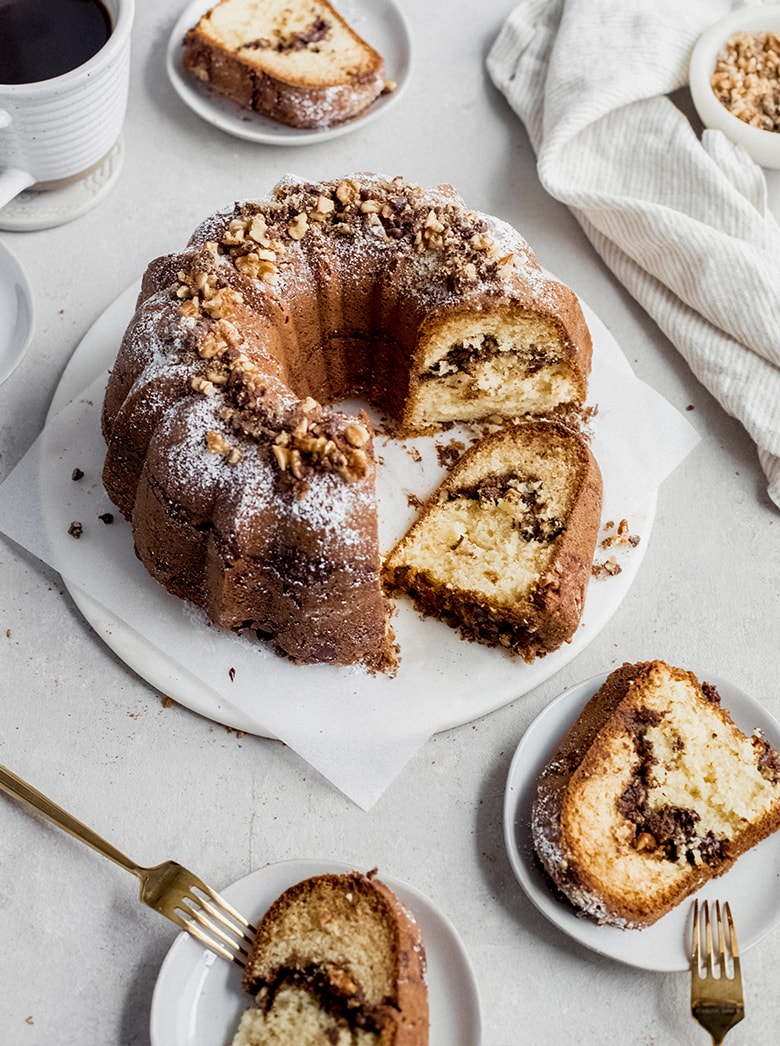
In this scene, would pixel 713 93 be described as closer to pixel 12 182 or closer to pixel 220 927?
pixel 12 182

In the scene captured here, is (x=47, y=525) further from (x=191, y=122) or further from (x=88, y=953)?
(x=191, y=122)

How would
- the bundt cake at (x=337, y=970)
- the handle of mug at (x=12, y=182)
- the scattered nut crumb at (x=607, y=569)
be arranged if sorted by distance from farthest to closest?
the handle of mug at (x=12, y=182) → the scattered nut crumb at (x=607, y=569) → the bundt cake at (x=337, y=970)

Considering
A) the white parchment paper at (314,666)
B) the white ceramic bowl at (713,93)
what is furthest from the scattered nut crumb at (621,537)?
the white ceramic bowl at (713,93)

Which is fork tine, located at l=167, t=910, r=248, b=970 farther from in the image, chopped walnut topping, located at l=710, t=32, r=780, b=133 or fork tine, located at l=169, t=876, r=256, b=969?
chopped walnut topping, located at l=710, t=32, r=780, b=133

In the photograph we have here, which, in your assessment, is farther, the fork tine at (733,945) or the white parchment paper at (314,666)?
the white parchment paper at (314,666)

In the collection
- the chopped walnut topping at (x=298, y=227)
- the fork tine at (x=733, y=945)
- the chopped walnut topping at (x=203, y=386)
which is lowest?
the fork tine at (x=733, y=945)

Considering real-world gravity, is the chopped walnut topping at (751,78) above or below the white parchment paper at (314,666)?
above

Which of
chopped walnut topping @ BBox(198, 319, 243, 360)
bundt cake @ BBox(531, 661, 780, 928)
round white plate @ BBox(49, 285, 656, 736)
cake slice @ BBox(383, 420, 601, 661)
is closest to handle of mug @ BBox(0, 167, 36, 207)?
chopped walnut topping @ BBox(198, 319, 243, 360)

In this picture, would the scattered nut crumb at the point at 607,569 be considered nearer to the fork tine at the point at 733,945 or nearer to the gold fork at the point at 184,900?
the fork tine at the point at 733,945
